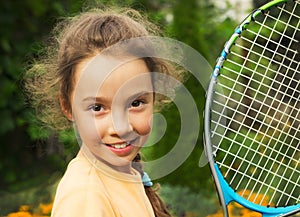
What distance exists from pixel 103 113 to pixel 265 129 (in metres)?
2.87

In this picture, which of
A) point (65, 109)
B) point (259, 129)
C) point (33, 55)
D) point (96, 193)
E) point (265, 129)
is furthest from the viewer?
point (33, 55)

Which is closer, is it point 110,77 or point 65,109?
point 110,77

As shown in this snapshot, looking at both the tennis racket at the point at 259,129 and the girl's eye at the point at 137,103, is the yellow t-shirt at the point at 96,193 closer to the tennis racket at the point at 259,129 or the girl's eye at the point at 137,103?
the girl's eye at the point at 137,103

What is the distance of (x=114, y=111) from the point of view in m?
1.91

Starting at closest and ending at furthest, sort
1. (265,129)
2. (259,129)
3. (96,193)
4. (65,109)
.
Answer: (96,193)
(65,109)
(259,129)
(265,129)

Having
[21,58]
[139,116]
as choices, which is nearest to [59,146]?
[21,58]

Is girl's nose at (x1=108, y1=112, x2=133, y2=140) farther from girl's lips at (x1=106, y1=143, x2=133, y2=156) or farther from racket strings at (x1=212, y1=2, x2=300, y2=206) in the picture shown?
racket strings at (x1=212, y1=2, x2=300, y2=206)

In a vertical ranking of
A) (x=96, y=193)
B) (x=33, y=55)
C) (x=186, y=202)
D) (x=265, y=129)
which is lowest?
(x=186, y=202)

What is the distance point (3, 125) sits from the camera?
6.08 metres

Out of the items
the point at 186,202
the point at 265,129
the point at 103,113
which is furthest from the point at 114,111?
the point at 265,129

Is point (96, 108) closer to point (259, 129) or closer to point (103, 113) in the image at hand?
point (103, 113)

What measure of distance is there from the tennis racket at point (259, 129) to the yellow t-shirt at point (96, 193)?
27 cm

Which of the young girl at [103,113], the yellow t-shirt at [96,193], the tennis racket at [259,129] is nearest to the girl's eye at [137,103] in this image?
the young girl at [103,113]

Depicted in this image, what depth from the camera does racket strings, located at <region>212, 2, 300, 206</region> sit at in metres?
2.53
